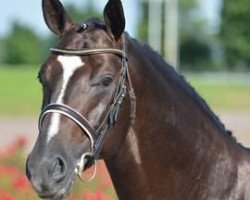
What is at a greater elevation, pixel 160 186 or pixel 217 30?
pixel 160 186

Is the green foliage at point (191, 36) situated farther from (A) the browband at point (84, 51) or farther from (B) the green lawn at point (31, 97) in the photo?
(A) the browband at point (84, 51)

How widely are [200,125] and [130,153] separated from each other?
1.52ft

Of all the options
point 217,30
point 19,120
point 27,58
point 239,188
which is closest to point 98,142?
point 239,188

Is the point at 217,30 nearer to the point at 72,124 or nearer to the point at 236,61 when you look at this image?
the point at 236,61

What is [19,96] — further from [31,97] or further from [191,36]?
[191,36]

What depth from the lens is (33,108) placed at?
32.1m

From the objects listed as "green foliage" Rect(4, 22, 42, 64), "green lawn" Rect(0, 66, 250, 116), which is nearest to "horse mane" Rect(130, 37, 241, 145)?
"green lawn" Rect(0, 66, 250, 116)

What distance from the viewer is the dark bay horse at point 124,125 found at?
3.97 meters

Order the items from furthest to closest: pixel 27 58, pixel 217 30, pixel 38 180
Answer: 1. pixel 27 58
2. pixel 217 30
3. pixel 38 180

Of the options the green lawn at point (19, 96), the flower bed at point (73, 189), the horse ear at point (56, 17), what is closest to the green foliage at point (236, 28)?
the green lawn at point (19, 96)

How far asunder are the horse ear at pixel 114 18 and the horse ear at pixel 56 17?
0.22m

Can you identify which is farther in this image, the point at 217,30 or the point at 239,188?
the point at 217,30

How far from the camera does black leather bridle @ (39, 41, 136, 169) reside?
157 inches

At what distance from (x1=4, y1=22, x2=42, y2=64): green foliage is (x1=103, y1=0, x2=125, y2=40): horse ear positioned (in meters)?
85.5
